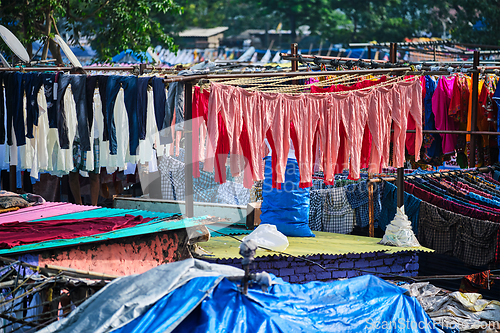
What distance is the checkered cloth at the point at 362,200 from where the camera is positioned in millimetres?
8664

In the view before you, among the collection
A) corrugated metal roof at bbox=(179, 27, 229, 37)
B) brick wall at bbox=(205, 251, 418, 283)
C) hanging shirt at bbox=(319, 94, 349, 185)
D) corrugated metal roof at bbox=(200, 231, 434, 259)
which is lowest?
brick wall at bbox=(205, 251, 418, 283)

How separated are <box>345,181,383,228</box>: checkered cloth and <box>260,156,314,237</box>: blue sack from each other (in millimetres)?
1166

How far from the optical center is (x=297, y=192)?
7758mm

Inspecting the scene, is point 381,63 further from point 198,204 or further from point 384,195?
point 198,204

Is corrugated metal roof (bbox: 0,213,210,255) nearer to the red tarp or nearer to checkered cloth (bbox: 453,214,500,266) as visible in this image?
the red tarp

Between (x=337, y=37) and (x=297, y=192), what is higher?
(x=337, y=37)

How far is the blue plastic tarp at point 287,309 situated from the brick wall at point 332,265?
209 cm

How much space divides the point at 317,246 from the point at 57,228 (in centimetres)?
350

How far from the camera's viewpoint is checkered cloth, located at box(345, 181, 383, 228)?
866 centimetres

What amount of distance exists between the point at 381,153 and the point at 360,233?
2103 millimetres

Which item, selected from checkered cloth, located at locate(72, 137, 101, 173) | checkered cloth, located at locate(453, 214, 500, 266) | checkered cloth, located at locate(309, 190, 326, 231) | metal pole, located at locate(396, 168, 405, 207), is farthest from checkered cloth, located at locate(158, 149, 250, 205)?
checkered cloth, located at locate(453, 214, 500, 266)

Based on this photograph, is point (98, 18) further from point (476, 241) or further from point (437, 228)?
point (476, 241)

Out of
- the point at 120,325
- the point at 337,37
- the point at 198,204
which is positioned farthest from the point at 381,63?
the point at 337,37

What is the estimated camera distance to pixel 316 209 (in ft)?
28.9
